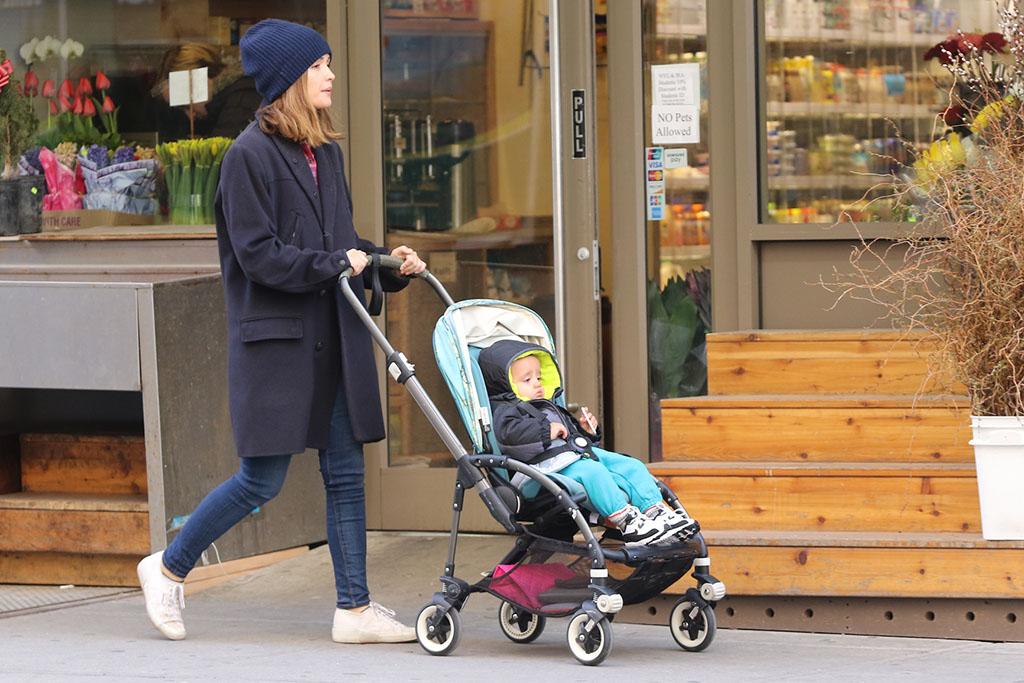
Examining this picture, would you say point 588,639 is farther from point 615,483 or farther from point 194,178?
point 194,178

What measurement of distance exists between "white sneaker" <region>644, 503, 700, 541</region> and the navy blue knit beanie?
5.58ft

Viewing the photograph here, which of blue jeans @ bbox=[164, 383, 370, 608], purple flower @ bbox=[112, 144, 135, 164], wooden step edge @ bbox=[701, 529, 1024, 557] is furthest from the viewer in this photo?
purple flower @ bbox=[112, 144, 135, 164]

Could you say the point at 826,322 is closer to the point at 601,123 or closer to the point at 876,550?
the point at 601,123

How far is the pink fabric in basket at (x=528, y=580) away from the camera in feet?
16.4

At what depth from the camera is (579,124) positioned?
22.6ft

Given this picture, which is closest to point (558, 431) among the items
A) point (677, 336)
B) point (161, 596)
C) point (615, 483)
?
point (615, 483)

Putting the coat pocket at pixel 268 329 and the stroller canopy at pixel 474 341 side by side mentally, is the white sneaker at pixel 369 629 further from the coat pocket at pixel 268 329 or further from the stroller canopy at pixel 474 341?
the coat pocket at pixel 268 329

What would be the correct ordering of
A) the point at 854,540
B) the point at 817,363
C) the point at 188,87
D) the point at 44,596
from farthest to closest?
the point at 188,87 → the point at 44,596 → the point at 817,363 → the point at 854,540

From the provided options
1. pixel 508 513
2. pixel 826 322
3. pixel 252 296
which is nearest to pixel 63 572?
pixel 252 296

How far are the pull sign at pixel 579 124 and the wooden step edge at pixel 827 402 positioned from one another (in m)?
1.32

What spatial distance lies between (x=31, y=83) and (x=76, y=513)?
226 centimetres

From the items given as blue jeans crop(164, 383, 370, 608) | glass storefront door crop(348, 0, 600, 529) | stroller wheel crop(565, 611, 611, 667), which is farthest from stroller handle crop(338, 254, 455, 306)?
glass storefront door crop(348, 0, 600, 529)

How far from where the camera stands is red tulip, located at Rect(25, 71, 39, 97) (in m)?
7.77

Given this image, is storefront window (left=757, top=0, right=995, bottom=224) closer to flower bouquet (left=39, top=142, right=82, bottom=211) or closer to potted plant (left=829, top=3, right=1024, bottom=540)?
potted plant (left=829, top=3, right=1024, bottom=540)
